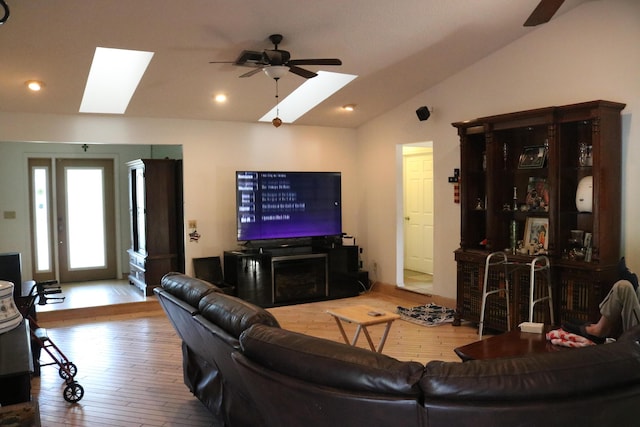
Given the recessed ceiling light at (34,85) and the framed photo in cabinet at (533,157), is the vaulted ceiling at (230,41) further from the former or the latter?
the framed photo in cabinet at (533,157)

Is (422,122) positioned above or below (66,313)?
above

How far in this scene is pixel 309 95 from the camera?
6.64 metres

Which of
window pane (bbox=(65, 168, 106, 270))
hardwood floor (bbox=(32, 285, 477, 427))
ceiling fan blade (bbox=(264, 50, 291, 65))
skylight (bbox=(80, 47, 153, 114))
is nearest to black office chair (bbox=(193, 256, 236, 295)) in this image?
hardwood floor (bbox=(32, 285, 477, 427))

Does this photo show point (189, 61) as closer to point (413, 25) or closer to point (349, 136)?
point (413, 25)

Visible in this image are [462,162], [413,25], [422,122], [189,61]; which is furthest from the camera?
[422,122]

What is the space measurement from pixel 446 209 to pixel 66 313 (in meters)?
4.57

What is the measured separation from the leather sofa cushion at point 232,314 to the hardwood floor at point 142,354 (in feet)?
2.95

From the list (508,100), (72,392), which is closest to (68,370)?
(72,392)

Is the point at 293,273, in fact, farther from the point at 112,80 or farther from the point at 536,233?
the point at 112,80

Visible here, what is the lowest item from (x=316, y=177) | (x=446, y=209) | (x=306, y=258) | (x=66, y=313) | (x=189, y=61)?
(x=66, y=313)

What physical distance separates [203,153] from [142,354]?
2.90m

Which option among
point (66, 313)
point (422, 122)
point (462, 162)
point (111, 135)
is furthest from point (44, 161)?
point (462, 162)

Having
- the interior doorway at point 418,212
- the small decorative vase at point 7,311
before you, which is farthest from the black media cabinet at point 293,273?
the small decorative vase at point 7,311

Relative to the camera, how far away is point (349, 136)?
7820 millimetres
